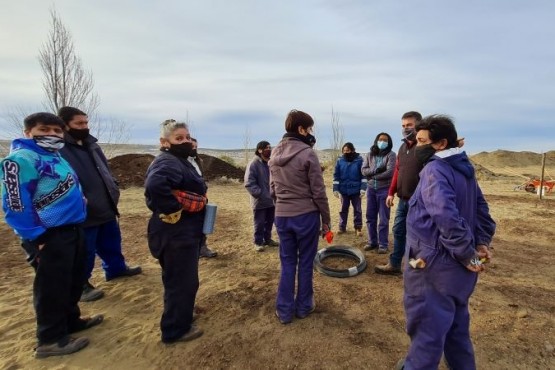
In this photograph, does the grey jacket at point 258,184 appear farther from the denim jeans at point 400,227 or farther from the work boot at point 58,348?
the work boot at point 58,348

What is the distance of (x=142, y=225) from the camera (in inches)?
315

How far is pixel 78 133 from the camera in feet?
11.8

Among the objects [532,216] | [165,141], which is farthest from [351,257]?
[532,216]

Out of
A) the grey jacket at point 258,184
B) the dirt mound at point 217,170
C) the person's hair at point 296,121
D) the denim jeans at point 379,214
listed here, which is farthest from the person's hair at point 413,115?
the dirt mound at point 217,170

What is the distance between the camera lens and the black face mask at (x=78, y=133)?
3.57 metres

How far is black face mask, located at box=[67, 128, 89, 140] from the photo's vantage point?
357 cm

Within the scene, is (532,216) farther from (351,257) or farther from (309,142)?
(309,142)

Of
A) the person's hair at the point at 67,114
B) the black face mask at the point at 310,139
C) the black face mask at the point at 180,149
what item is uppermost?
the person's hair at the point at 67,114

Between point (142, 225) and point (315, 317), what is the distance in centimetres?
588

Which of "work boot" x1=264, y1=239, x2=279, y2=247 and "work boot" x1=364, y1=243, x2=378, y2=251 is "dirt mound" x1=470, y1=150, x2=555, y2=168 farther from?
"work boot" x1=264, y1=239, x2=279, y2=247

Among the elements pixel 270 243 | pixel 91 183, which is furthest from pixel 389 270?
pixel 91 183

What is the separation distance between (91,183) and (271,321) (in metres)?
2.45

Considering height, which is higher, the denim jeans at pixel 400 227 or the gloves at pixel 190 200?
the gloves at pixel 190 200

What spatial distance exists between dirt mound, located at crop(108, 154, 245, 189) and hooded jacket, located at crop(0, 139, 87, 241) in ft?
42.0
